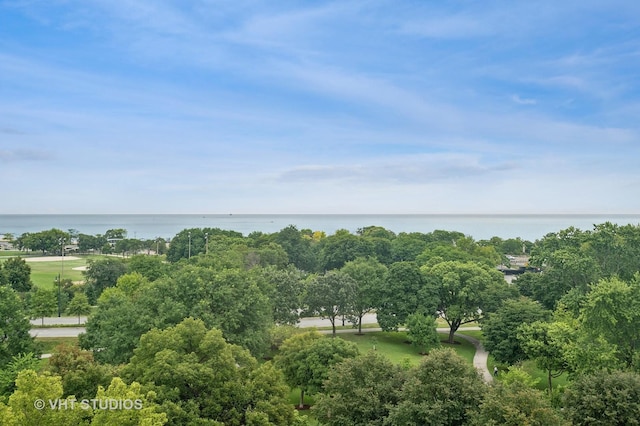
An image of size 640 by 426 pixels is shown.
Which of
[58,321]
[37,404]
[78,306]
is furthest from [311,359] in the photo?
[58,321]

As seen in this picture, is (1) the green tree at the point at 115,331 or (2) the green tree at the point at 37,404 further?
(1) the green tree at the point at 115,331

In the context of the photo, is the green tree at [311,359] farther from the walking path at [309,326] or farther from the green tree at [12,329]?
the green tree at [12,329]

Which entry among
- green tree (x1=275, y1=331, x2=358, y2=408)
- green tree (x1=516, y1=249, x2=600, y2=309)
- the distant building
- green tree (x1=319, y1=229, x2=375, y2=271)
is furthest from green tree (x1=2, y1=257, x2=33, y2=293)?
the distant building

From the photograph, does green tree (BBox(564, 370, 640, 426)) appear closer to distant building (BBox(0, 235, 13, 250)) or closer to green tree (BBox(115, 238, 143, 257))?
green tree (BBox(115, 238, 143, 257))

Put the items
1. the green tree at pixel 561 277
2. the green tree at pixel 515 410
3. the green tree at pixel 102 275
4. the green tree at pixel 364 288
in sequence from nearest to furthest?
the green tree at pixel 515 410, the green tree at pixel 561 277, the green tree at pixel 364 288, the green tree at pixel 102 275

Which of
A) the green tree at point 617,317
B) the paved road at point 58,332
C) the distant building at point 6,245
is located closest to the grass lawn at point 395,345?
the green tree at point 617,317
